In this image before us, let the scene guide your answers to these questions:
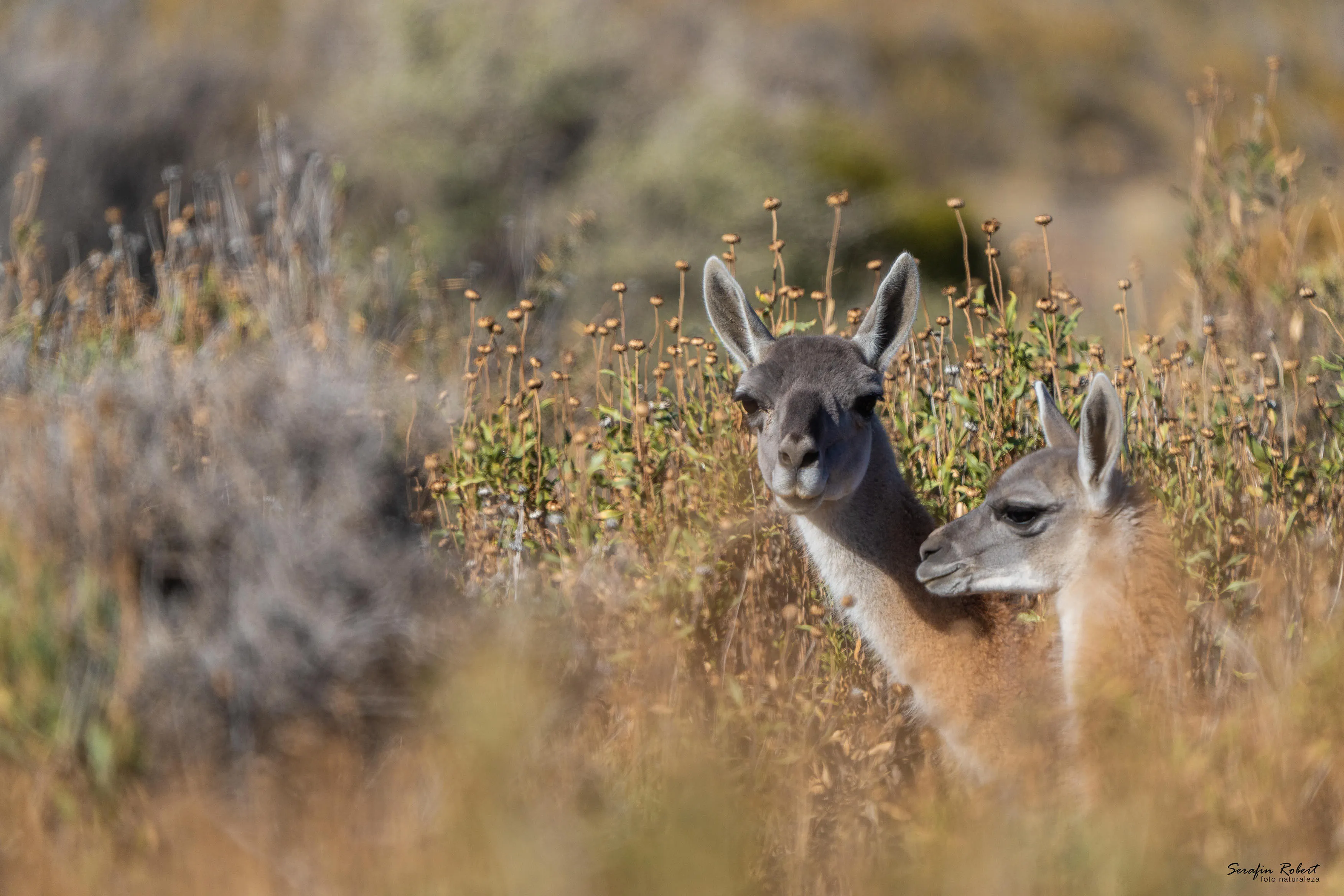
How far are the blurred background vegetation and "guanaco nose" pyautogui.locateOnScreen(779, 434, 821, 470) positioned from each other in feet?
9.45

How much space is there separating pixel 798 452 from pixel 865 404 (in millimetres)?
497

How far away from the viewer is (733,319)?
17.4ft

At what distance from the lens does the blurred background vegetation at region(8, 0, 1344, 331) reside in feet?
51.4

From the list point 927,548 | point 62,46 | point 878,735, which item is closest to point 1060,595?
point 927,548

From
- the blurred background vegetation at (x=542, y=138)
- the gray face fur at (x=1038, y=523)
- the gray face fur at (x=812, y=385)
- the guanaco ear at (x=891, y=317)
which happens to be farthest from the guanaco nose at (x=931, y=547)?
the blurred background vegetation at (x=542, y=138)

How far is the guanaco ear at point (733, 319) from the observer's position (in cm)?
516

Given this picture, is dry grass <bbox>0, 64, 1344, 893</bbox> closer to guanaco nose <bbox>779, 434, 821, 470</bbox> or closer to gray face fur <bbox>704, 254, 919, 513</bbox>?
gray face fur <bbox>704, 254, 919, 513</bbox>

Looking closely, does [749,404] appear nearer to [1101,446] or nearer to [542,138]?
[1101,446]

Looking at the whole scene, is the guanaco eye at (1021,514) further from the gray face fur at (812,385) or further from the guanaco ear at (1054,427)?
the gray face fur at (812,385)

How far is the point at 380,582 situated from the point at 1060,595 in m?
2.25

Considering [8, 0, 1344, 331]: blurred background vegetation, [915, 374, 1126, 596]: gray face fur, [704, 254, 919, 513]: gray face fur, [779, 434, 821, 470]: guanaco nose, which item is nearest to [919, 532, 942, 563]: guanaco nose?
[915, 374, 1126, 596]: gray face fur

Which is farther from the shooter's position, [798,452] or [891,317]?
[891,317]

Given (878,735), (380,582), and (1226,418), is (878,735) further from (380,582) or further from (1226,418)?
(1226,418)

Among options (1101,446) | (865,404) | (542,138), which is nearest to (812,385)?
(865,404)
